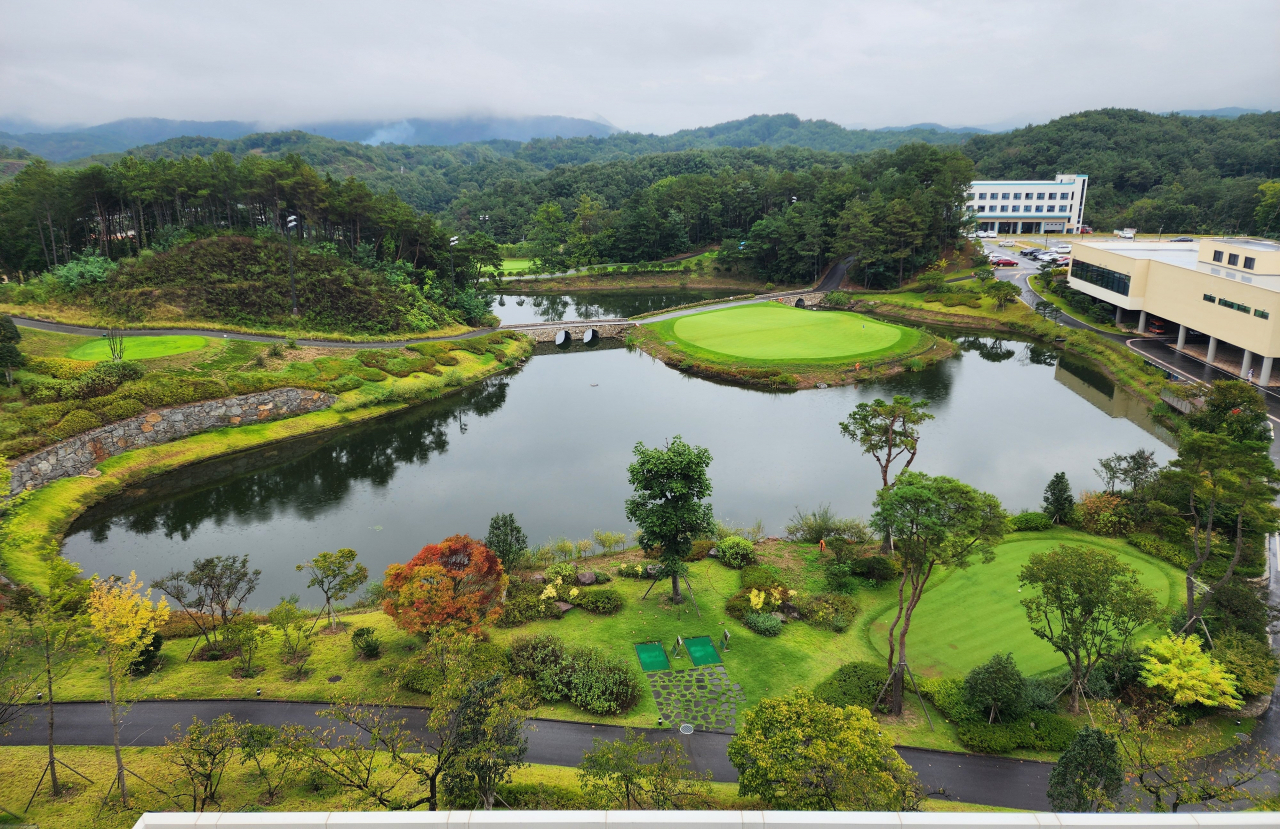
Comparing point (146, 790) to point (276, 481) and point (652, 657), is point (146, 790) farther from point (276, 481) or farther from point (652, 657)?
point (276, 481)

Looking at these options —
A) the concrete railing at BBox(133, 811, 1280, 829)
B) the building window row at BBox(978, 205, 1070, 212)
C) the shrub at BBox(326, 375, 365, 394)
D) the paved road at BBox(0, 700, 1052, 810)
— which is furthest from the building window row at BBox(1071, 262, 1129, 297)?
the concrete railing at BBox(133, 811, 1280, 829)

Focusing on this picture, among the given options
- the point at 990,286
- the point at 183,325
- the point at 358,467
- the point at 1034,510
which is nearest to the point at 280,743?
the point at 358,467

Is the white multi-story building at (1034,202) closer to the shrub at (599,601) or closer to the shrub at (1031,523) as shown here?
the shrub at (1031,523)

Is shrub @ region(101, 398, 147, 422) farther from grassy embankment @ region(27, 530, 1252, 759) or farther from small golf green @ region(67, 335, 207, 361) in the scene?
grassy embankment @ region(27, 530, 1252, 759)

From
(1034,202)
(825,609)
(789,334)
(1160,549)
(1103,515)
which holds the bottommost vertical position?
(825,609)

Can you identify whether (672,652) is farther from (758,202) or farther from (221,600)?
(758,202)

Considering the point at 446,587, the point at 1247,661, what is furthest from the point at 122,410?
the point at 1247,661
